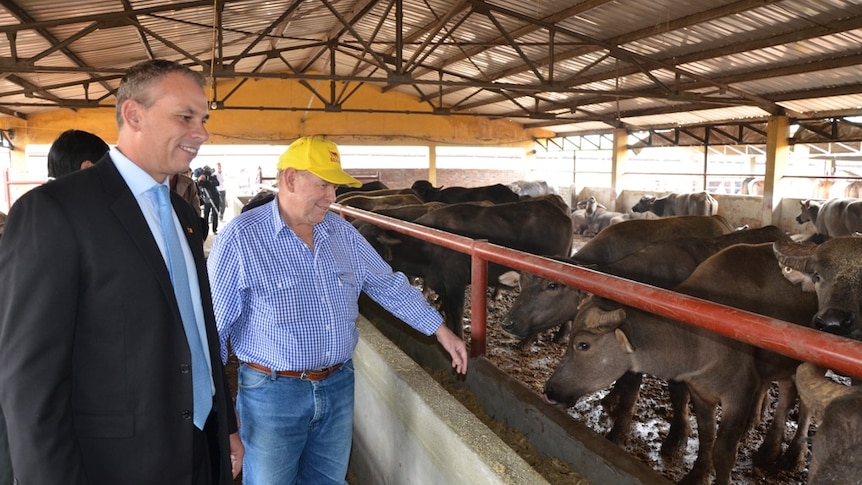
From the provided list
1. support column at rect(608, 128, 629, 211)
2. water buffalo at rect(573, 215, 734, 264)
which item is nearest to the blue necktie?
water buffalo at rect(573, 215, 734, 264)

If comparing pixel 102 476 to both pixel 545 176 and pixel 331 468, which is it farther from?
pixel 545 176

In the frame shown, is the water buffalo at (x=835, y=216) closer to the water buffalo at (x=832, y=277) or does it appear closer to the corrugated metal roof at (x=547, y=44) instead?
the corrugated metal roof at (x=547, y=44)

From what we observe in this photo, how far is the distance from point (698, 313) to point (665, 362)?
174cm

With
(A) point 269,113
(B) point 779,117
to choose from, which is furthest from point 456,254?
(A) point 269,113

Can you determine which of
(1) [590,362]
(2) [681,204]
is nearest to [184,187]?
(1) [590,362]

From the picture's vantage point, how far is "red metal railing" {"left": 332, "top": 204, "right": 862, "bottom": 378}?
1.52 metres

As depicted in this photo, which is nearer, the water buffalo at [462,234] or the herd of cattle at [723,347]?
the herd of cattle at [723,347]

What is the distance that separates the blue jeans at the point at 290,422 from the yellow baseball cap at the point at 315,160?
2.59 ft

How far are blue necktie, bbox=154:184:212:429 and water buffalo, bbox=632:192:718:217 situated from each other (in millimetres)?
16778

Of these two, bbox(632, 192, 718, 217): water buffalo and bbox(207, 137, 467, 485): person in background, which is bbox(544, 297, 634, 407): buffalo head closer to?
bbox(207, 137, 467, 485): person in background

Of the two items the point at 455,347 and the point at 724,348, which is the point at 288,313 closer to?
the point at 455,347

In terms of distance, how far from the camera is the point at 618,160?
21781 millimetres

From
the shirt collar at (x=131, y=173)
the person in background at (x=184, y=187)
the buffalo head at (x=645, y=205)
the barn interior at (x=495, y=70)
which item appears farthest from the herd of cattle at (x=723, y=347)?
the buffalo head at (x=645, y=205)

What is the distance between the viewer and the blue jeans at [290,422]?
2.31m
